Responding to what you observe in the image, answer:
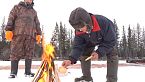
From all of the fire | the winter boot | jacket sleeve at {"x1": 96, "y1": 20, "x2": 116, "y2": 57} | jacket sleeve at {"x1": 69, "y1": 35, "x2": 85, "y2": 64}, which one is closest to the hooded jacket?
jacket sleeve at {"x1": 69, "y1": 35, "x2": 85, "y2": 64}

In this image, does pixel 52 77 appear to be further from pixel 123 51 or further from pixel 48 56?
pixel 123 51

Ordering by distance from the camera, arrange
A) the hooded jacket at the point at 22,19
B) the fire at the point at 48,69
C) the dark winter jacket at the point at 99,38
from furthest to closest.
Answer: the hooded jacket at the point at 22,19, the dark winter jacket at the point at 99,38, the fire at the point at 48,69

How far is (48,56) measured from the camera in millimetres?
4430

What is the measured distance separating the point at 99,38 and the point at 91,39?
0.40 feet

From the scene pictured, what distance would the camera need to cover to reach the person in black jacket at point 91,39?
4508 mm

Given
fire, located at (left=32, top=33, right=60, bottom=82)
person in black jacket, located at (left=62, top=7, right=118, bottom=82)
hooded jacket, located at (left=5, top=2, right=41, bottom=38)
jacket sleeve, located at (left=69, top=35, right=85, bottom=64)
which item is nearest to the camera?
fire, located at (left=32, top=33, right=60, bottom=82)

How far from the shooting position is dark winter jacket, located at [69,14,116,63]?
493 centimetres

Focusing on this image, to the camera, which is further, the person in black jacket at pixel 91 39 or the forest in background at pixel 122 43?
the forest in background at pixel 122 43

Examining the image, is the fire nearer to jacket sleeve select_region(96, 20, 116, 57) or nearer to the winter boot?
jacket sleeve select_region(96, 20, 116, 57)

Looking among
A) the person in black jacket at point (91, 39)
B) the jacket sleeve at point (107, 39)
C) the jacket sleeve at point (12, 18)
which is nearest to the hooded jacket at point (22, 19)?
the jacket sleeve at point (12, 18)

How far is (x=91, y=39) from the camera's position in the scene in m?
5.09

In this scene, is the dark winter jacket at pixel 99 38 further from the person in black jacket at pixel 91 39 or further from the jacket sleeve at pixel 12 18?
the jacket sleeve at pixel 12 18

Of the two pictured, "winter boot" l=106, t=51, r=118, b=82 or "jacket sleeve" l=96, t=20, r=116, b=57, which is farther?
"winter boot" l=106, t=51, r=118, b=82

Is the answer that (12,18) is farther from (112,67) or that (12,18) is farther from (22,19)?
(112,67)
